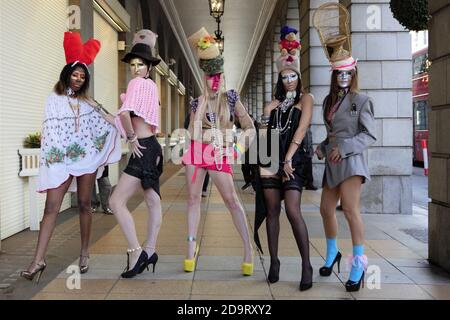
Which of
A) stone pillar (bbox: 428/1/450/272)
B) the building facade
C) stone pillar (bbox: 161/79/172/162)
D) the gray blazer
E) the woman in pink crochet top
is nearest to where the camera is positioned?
the gray blazer

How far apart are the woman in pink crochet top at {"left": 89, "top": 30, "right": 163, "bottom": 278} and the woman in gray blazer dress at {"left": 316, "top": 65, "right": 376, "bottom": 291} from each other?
4.99 feet

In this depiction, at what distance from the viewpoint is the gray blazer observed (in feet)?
13.0

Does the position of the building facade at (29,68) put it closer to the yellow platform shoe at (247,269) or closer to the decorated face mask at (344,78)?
the yellow platform shoe at (247,269)

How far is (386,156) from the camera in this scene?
8250 mm

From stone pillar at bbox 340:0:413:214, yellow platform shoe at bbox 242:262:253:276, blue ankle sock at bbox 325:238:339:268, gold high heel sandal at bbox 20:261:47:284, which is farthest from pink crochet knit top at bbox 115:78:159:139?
stone pillar at bbox 340:0:413:214

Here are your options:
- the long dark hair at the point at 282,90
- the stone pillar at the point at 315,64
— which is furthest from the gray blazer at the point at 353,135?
the stone pillar at the point at 315,64

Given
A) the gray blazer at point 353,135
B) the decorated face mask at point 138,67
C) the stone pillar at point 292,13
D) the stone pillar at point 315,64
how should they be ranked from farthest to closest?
the stone pillar at point 292,13 → the stone pillar at point 315,64 → the decorated face mask at point 138,67 → the gray blazer at point 353,135

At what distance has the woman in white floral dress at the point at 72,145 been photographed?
13.8 ft

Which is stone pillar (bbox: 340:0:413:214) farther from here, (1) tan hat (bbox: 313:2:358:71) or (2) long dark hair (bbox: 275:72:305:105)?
(2) long dark hair (bbox: 275:72:305:105)

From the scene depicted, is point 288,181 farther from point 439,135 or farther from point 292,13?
point 292,13

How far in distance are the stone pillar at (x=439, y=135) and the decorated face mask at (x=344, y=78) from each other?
3.82ft

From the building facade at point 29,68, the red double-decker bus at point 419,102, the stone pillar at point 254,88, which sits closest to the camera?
the building facade at point 29,68

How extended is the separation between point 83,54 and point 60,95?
42 cm

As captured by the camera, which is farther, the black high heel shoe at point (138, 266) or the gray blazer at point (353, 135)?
the black high heel shoe at point (138, 266)
